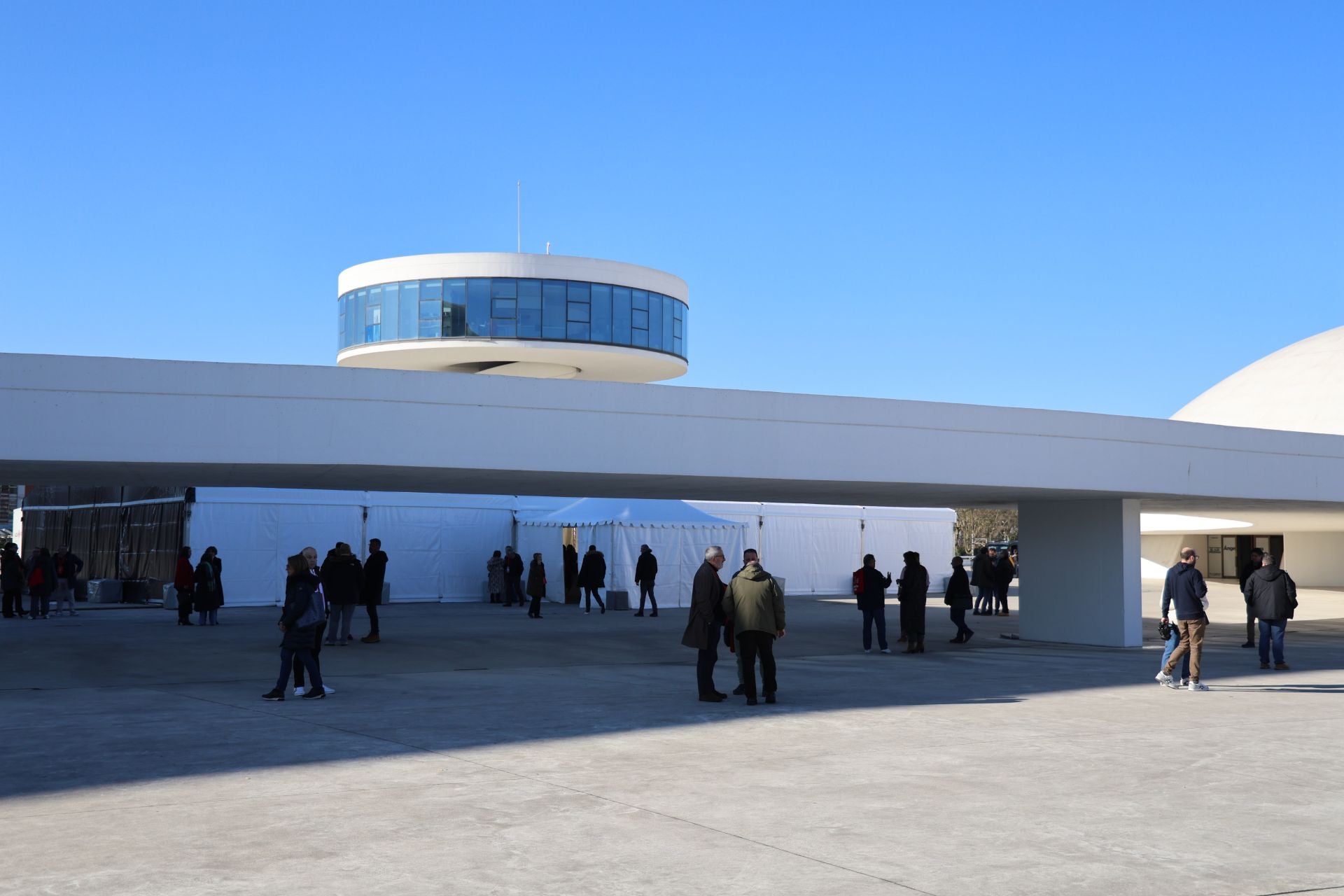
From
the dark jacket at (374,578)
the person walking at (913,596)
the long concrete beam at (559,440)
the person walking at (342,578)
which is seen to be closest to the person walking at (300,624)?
the long concrete beam at (559,440)

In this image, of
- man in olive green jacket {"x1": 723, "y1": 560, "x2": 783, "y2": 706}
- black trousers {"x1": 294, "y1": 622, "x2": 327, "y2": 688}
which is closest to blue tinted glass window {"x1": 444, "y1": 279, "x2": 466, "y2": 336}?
black trousers {"x1": 294, "y1": 622, "x2": 327, "y2": 688}

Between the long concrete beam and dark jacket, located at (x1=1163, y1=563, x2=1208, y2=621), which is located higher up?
the long concrete beam

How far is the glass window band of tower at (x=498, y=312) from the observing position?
44594 mm

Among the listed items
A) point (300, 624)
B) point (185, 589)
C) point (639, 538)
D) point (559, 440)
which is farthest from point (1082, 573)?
point (185, 589)

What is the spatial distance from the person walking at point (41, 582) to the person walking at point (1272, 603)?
21748mm

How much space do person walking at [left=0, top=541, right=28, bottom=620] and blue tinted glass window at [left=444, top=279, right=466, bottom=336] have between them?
2095 cm

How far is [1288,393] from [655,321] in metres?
22.7

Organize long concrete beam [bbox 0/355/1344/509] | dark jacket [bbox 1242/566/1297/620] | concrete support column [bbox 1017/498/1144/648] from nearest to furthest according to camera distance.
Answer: long concrete beam [bbox 0/355/1344/509]
dark jacket [bbox 1242/566/1297/620]
concrete support column [bbox 1017/498/1144/648]

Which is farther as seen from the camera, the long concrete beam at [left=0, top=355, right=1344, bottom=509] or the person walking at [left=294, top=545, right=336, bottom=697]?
the long concrete beam at [left=0, top=355, right=1344, bottom=509]

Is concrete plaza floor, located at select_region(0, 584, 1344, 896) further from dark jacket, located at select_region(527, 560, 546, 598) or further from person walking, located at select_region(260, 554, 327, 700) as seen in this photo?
dark jacket, located at select_region(527, 560, 546, 598)

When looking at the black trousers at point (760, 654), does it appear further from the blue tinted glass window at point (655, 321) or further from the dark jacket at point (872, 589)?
the blue tinted glass window at point (655, 321)

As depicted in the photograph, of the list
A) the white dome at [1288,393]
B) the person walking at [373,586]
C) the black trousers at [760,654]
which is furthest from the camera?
the white dome at [1288,393]

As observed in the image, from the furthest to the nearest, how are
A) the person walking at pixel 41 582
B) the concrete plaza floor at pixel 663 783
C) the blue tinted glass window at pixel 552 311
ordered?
the blue tinted glass window at pixel 552 311, the person walking at pixel 41 582, the concrete plaza floor at pixel 663 783

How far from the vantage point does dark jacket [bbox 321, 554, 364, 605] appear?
17297 millimetres
